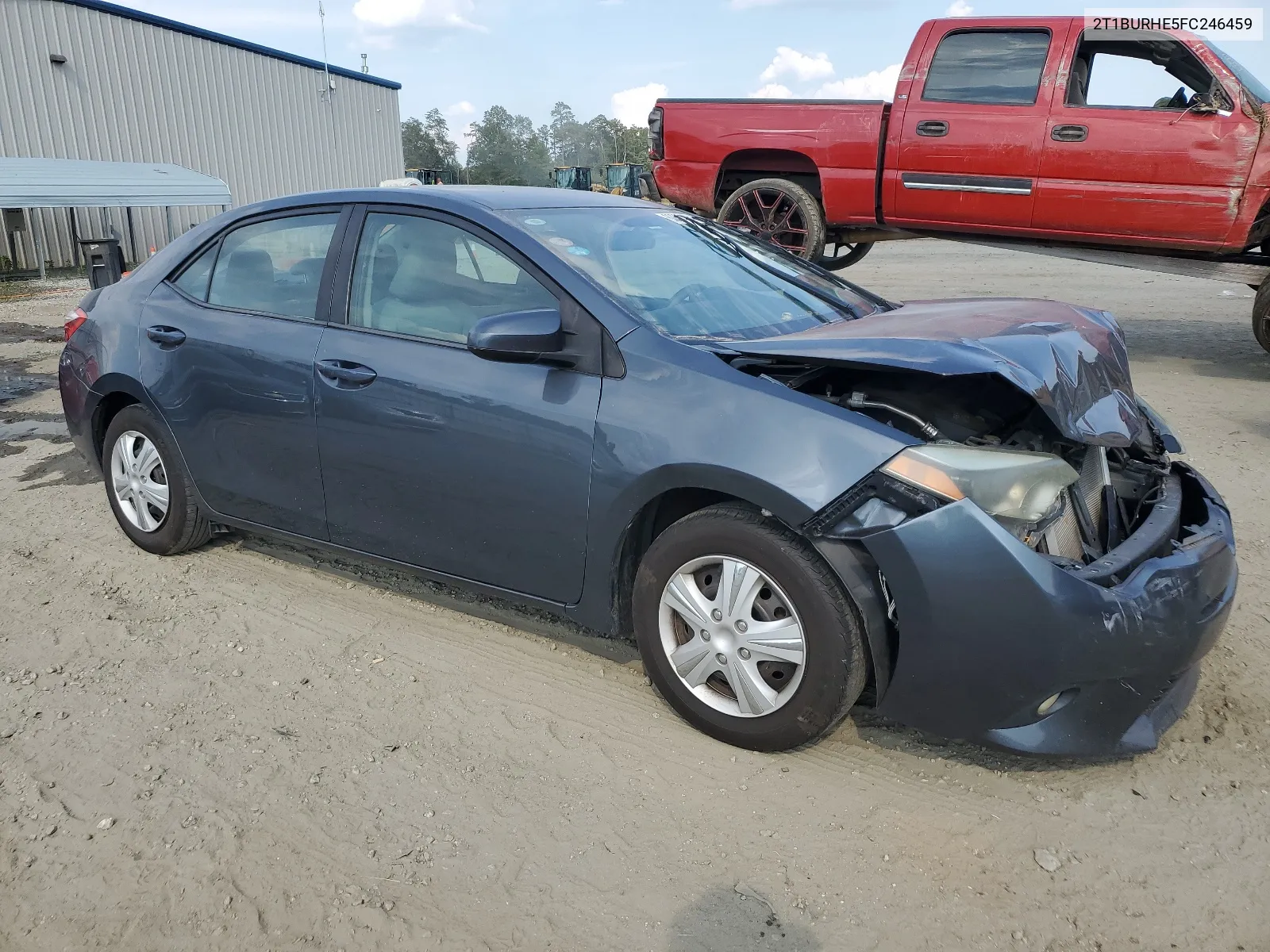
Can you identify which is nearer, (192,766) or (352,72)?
(192,766)

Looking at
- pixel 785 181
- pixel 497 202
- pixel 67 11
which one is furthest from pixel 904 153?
pixel 67 11

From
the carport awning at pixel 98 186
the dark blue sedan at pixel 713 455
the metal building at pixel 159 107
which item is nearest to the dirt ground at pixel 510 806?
the dark blue sedan at pixel 713 455

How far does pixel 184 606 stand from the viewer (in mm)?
3912

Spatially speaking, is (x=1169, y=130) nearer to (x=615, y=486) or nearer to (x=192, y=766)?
(x=615, y=486)

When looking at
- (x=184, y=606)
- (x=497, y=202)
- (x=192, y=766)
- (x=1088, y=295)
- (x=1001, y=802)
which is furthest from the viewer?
(x=1088, y=295)

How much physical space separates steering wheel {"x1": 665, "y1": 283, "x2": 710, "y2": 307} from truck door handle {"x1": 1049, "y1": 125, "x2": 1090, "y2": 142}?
17.7 feet

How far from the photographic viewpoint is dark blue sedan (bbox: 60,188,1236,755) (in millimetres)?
2492

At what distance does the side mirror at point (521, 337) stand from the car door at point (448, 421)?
90mm

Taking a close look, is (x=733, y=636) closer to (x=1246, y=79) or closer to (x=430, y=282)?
(x=430, y=282)

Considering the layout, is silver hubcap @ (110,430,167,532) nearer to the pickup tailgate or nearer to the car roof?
the car roof

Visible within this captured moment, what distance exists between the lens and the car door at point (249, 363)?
3.62 metres

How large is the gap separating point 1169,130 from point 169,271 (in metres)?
6.81

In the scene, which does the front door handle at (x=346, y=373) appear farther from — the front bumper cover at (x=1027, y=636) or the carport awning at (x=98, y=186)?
the carport awning at (x=98, y=186)

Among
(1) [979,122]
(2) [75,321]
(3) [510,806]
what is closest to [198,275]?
(2) [75,321]
